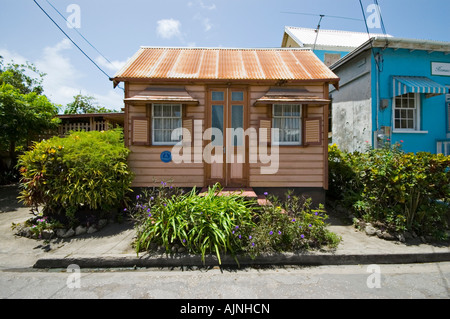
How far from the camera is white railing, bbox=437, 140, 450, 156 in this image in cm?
795

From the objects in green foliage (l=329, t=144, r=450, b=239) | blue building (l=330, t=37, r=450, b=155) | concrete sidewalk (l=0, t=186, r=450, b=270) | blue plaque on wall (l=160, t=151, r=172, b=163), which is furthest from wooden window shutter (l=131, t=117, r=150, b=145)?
blue building (l=330, t=37, r=450, b=155)

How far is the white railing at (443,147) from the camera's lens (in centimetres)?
795

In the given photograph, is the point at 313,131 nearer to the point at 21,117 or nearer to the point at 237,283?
the point at 237,283

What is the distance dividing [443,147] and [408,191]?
18.0ft

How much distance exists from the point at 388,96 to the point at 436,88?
1359 millimetres

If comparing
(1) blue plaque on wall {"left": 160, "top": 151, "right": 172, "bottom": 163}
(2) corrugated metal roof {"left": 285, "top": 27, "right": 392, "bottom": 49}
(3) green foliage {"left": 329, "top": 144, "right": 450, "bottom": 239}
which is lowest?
(3) green foliage {"left": 329, "top": 144, "right": 450, "bottom": 239}

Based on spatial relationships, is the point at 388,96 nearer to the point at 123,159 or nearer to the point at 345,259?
the point at 345,259

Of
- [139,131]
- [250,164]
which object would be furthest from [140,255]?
[250,164]

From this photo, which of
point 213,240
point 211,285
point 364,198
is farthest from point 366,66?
point 211,285

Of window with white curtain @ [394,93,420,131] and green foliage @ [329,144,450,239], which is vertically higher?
window with white curtain @ [394,93,420,131]

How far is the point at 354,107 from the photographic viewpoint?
902 centimetres

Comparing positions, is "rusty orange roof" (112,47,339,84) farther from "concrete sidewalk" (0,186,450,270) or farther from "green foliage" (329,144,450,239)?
"concrete sidewalk" (0,186,450,270)

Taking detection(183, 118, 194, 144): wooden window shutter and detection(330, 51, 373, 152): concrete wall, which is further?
detection(330, 51, 373, 152): concrete wall

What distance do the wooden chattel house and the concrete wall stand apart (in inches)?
113
